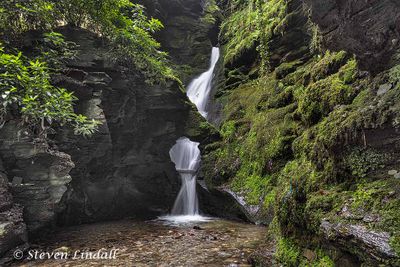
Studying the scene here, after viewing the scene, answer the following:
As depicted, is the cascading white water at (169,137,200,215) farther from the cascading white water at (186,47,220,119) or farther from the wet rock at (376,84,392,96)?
the wet rock at (376,84,392,96)

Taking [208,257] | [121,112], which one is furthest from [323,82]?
[121,112]

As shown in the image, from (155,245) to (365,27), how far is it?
17.9 ft

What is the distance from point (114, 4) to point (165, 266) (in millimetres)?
7480

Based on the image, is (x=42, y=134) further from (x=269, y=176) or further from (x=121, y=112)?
(x=269, y=176)

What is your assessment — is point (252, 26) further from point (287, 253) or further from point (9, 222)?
point (9, 222)

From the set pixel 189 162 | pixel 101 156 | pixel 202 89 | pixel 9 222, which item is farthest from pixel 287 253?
pixel 202 89

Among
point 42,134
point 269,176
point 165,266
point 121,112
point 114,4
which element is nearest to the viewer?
point 165,266

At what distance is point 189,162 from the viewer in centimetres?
1234

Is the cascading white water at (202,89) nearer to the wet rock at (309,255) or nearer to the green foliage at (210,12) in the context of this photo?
the green foliage at (210,12)

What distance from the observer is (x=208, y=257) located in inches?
211

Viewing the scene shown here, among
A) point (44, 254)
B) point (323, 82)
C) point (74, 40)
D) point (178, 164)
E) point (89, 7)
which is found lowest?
point (44, 254)

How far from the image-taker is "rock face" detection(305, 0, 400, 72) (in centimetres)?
360

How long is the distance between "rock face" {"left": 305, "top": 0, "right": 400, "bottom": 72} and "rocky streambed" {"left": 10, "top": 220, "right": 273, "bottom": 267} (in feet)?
10.8

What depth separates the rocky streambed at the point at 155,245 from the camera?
5.18 m
